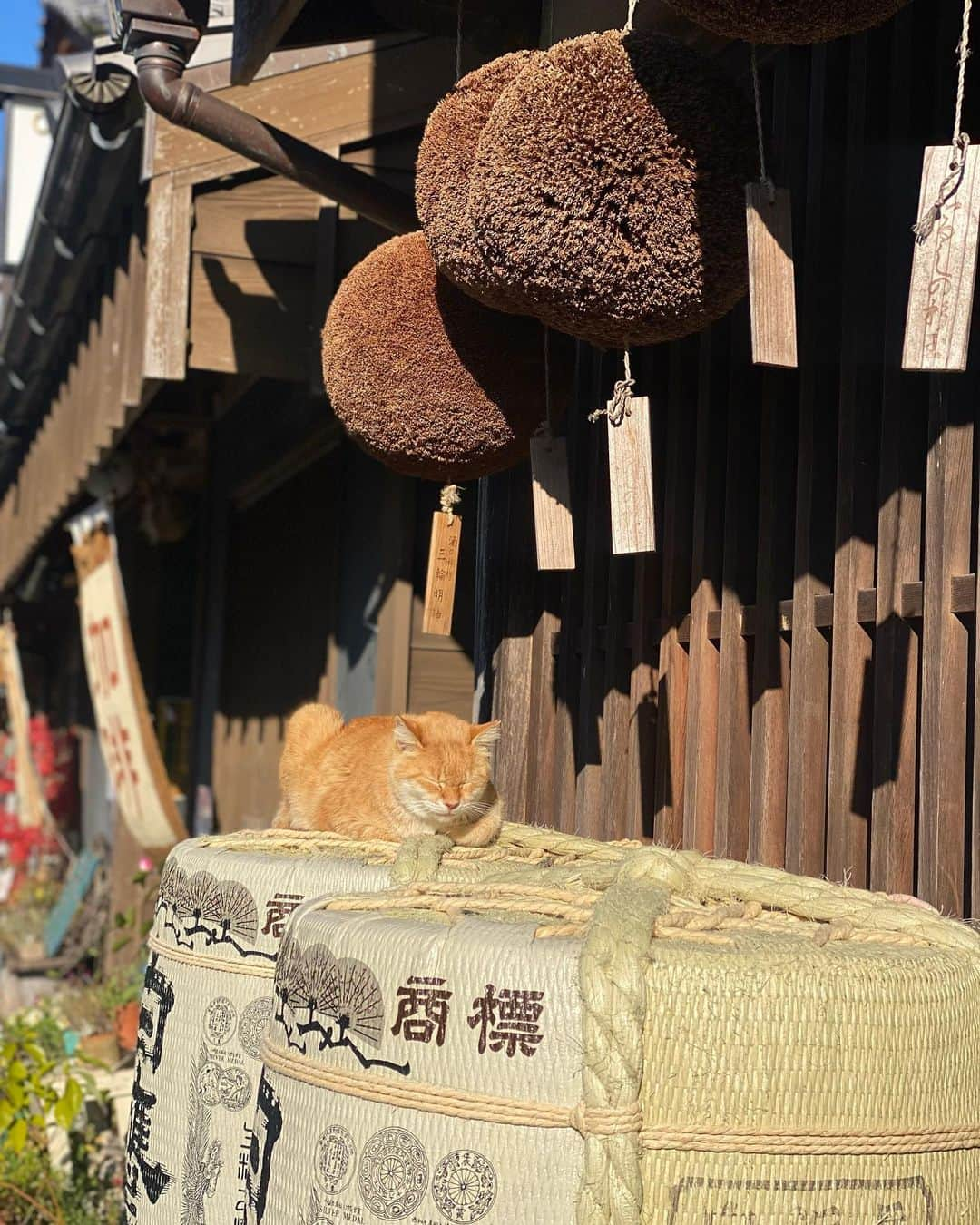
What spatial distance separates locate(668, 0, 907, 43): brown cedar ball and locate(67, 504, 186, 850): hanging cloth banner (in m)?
4.01

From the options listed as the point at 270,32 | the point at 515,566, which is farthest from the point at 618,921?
the point at 270,32

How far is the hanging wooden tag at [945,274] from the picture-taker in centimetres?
123

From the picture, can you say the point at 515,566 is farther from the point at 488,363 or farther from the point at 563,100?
the point at 563,100

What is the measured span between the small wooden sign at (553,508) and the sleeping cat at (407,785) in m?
0.42

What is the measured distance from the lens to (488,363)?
2.35 meters

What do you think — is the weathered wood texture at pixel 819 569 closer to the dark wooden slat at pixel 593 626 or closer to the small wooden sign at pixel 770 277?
the dark wooden slat at pixel 593 626

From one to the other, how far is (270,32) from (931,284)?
6.25ft

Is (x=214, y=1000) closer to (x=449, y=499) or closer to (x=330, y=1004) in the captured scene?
(x=330, y=1004)

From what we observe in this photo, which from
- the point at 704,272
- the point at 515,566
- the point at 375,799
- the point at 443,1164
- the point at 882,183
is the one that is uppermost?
the point at 882,183

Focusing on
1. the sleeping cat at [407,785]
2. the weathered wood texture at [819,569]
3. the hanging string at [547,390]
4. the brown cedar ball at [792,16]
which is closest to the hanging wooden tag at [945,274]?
the brown cedar ball at [792,16]

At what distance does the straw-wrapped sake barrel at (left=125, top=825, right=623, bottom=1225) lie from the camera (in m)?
1.66

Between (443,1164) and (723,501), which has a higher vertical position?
(723,501)

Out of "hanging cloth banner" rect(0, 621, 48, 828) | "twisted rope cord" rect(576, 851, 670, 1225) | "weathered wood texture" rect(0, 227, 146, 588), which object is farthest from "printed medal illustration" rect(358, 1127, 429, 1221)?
"hanging cloth banner" rect(0, 621, 48, 828)

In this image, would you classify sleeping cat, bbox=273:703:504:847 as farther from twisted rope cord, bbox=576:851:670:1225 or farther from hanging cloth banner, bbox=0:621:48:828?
hanging cloth banner, bbox=0:621:48:828
